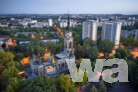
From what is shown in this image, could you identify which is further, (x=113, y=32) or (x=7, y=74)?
(x=113, y=32)

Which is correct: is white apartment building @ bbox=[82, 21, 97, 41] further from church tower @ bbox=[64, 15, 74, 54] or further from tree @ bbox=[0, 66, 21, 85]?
tree @ bbox=[0, 66, 21, 85]

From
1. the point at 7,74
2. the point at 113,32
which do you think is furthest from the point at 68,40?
the point at 113,32

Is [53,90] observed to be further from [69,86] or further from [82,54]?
[82,54]

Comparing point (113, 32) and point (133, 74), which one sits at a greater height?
point (113, 32)

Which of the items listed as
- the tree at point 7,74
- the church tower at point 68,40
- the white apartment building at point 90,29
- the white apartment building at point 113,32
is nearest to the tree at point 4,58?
the tree at point 7,74

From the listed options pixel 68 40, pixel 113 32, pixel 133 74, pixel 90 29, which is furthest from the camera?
pixel 90 29

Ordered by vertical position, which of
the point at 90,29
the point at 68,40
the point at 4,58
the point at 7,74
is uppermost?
the point at 90,29

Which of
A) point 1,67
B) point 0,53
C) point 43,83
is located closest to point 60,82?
point 43,83

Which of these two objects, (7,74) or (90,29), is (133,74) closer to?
(7,74)

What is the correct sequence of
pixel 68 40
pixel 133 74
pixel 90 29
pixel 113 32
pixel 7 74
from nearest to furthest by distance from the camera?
pixel 7 74 → pixel 133 74 → pixel 68 40 → pixel 113 32 → pixel 90 29

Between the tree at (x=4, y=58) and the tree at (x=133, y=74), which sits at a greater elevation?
the tree at (x=4, y=58)

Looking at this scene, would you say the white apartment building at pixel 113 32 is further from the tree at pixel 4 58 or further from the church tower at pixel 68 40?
the tree at pixel 4 58
